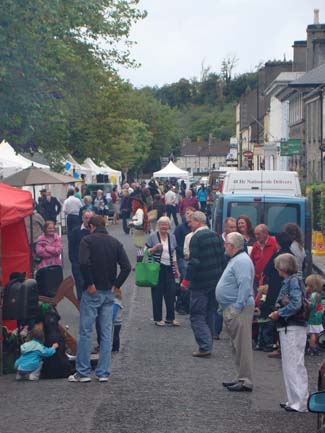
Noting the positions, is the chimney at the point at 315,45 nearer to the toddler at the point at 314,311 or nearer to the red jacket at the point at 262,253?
the red jacket at the point at 262,253

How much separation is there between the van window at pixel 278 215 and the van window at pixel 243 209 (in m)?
0.20

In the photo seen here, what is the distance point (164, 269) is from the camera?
1527 centimetres

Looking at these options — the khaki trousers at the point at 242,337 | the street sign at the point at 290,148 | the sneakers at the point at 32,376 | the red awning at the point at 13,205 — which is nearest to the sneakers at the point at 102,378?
the sneakers at the point at 32,376

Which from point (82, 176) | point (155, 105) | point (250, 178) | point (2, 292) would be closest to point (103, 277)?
point (2, 292)

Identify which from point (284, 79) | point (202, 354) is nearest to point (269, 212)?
point (202, 354)

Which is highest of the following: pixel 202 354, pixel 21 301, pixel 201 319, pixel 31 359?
pixel 21 301

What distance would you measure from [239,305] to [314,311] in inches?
97.6

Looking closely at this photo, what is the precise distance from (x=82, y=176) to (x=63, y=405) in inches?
1615

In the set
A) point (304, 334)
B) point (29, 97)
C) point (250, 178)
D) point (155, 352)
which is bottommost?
point (155, 352)

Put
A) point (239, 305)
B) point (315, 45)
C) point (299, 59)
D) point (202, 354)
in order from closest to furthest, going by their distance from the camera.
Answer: point (239, 305) < point (202, 354) < point (315, 45) < point (299, 59)

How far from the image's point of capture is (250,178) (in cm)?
1850

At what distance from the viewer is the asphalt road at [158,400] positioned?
8.90m

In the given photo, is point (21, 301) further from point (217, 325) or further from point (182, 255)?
point (182, 255)

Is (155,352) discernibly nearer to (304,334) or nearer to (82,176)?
(304,334)
